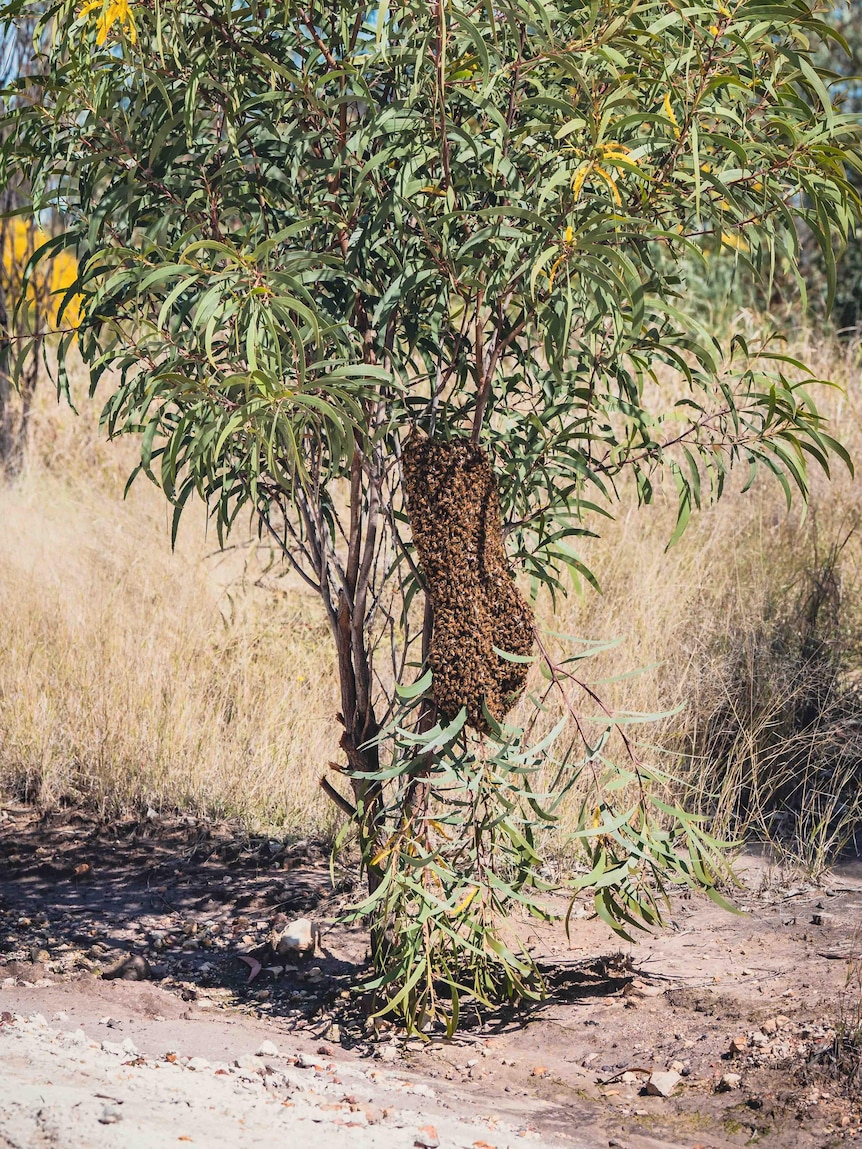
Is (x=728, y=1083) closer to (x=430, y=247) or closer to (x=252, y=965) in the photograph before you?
(x=252, y=965)

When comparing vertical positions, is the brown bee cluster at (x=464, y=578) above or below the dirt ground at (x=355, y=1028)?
above

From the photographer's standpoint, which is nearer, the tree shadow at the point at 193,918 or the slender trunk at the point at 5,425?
the tree shadow at the point at 193,918

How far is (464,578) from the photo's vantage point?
2.70 meters

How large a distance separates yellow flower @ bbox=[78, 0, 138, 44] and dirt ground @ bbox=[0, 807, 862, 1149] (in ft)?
6.29

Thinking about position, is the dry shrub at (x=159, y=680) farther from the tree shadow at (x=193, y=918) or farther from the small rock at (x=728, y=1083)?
the small rock at (x=728, y=1083)

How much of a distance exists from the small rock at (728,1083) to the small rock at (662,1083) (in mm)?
95

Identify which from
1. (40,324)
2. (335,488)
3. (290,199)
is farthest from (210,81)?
(40,324)

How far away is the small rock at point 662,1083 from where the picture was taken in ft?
8.82

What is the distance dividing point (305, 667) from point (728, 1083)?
2960 millimetres

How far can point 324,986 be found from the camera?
3.34 metres

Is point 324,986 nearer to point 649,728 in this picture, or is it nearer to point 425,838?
point 425,838

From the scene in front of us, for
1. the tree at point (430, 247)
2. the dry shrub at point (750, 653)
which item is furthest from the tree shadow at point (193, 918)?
the dry shrub at point (750, 653)

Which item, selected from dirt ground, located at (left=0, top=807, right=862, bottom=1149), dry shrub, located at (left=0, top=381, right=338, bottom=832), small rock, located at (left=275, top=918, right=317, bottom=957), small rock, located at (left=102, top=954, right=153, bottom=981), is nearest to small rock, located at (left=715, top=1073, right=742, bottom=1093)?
dirt ground, located at (left=0, top=807, right=862, bottom=1149)

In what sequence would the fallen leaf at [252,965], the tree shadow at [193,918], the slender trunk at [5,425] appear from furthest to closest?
the slender trunk at [5,425], the fallen leaf at [252,965], the tree shadow at [193,918]
